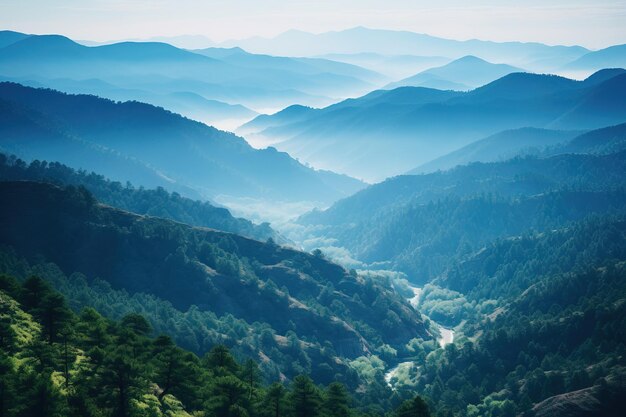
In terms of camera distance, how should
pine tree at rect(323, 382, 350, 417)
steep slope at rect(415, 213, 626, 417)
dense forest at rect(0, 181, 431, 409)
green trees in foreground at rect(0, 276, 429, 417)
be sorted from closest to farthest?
green trees in foreground at rect(0, 276, 429, 417) < pine tree at rect(323, 382, 350, 417) < steep slope at rect(415, 213, 626, 417) < dense forest at rect(0, 181, 431, 409)

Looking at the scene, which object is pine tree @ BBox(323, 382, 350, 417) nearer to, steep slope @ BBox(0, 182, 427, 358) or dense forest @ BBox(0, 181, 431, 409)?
dense forest @ BBox(0, 181, 431, 409)

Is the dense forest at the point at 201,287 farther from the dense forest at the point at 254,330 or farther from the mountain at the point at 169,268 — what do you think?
the dense forest at the point at 254,330

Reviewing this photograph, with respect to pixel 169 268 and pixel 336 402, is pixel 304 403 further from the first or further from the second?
pixel 169 268

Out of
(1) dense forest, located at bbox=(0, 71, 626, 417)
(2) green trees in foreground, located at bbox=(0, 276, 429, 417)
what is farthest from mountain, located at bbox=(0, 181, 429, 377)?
(2) green trees in foreground, located at bbox=(0, 276, 429, 417)

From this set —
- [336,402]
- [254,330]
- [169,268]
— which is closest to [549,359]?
[254,330]

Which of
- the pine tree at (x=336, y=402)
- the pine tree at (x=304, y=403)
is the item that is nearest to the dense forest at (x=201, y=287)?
the pine tree at (x=336, y=402)
